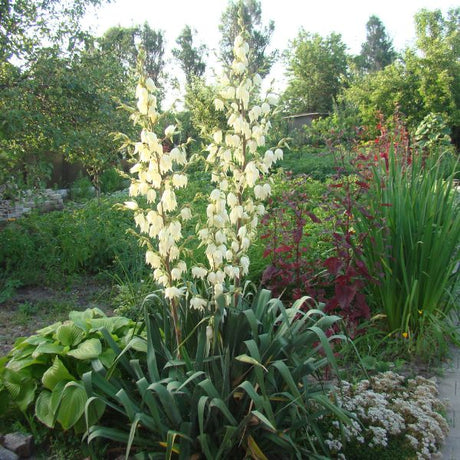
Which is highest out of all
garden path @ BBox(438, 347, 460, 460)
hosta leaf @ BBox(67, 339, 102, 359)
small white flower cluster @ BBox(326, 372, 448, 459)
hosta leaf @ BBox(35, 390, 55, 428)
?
hosta leaf @ BBox(67, 339, 102, 359)

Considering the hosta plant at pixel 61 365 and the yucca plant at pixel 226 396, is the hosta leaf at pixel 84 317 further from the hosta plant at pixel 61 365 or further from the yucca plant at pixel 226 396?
the yucca plant at pixel 226 396

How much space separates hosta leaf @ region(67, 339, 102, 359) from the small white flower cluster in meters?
1.30

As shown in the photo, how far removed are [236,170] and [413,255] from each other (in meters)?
1.92

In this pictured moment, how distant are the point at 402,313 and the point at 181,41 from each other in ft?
148

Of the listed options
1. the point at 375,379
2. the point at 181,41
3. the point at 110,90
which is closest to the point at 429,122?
the point at 110,90

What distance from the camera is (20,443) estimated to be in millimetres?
2588

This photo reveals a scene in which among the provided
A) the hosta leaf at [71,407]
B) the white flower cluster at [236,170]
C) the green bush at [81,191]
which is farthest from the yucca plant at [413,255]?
the green bush at [81,191]

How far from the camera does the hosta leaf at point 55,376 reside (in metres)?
2.65

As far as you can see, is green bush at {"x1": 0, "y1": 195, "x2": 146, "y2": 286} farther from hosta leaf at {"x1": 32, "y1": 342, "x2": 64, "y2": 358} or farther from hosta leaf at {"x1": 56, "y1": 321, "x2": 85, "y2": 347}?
hosta leaf at {"x1": 32, "y1": 342, "x2": 64, "y2": 358}

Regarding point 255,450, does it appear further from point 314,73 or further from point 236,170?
point 314,73

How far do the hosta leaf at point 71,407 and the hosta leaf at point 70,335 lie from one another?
1.26ft

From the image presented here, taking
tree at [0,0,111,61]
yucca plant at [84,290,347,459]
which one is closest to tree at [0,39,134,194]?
tree at [0,0,111,61]

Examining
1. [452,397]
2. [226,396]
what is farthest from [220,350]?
[452,397]

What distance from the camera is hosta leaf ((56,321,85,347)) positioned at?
9.43ft
